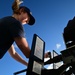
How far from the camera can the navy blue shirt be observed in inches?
127

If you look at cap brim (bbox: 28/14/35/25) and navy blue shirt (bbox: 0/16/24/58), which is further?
cap brim (bbox: 28/14/35/25)

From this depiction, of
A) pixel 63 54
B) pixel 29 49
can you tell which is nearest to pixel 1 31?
pixel 29 49

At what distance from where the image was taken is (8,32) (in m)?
3.33

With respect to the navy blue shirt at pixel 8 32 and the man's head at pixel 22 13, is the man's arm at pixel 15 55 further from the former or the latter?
the navy blue shirt at pixel 8 32

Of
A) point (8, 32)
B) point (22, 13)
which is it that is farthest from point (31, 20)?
point (8, 32)

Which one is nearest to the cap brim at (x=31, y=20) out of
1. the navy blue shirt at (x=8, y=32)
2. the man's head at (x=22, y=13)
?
the man's head at (x=22, y=13)

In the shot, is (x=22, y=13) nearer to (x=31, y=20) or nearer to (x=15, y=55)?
(x=31, y=20)

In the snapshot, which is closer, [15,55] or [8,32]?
[8,32]

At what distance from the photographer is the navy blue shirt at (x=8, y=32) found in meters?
3.24

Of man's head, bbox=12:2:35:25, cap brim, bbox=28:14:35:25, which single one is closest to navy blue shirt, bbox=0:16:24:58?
man's head, bbox=12:2:35:25

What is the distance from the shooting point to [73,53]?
3.00 meters

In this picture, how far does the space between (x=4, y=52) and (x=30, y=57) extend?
540 mm

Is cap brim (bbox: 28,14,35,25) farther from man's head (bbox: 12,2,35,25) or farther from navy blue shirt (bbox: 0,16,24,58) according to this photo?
navy blue shirt (bbox: 0,16,24,58)

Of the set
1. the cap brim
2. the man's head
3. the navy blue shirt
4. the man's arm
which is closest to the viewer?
the navy blue shirt
